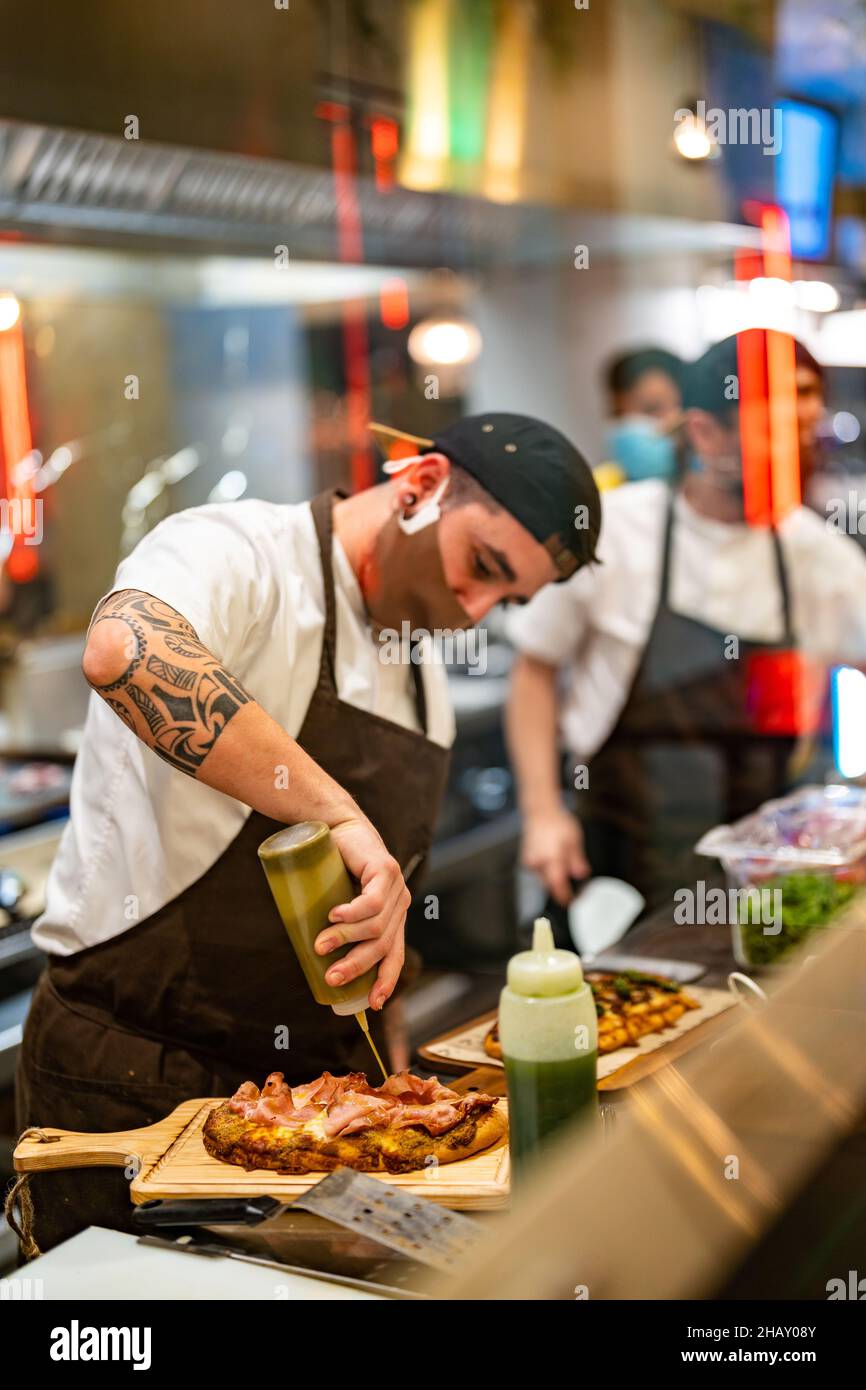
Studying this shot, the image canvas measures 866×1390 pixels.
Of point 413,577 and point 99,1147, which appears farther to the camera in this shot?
point 413,577

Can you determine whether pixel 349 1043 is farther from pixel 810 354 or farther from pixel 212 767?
pixel 810 354

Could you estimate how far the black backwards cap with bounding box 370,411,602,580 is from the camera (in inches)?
65.9

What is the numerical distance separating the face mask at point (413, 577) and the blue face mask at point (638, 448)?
2308 millimetres

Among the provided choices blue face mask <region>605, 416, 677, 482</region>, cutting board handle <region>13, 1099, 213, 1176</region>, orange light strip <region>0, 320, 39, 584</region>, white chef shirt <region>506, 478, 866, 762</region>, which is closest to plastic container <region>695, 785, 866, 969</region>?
white chef shirt <region>506, 478, 866, 762</region>

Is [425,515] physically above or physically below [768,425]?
below

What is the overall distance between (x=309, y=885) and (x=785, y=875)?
→ 1046mm

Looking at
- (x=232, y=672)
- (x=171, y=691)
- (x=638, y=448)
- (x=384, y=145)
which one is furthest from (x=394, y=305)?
(x=171, y=691)

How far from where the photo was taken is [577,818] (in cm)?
310

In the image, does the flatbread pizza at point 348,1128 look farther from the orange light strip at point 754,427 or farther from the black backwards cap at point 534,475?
the orange light strip at point 754,427

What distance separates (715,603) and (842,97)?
184 centimetres

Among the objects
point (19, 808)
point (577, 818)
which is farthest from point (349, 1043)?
point (19, 808)

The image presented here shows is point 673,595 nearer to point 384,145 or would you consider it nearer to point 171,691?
point 384,145

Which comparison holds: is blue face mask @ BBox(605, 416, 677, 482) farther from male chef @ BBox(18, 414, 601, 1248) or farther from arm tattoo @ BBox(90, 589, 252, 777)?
arm tattoo @ BBox(90, 589, 252, 777)

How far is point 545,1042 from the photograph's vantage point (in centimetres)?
129
